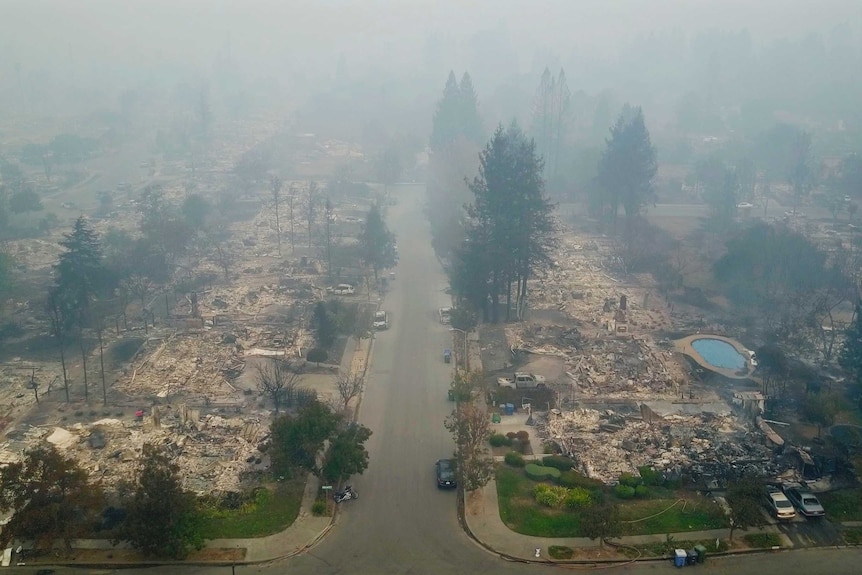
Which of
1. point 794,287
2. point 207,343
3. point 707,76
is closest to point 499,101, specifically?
point 707,76

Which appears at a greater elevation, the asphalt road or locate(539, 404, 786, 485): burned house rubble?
locate(539, 404, 786, 485): burned house rubble

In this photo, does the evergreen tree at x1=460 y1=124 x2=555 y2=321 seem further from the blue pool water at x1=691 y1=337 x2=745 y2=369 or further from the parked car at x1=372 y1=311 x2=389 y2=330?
the blue pool water at x1=691 y1=337 x2=745 y2=369

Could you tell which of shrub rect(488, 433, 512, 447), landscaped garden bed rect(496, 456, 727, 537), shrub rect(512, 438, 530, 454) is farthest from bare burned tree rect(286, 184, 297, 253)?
landscaped garden bed rect(496, 456, 727, 537)

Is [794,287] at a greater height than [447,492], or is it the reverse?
→ [794,287]

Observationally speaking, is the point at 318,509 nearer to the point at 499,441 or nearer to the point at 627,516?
the point at 499,441

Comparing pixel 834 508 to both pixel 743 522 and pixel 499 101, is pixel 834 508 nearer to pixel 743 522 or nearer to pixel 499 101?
pixel 743 522

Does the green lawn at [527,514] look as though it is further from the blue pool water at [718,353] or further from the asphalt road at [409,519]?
the blue pool water at [718,353]
